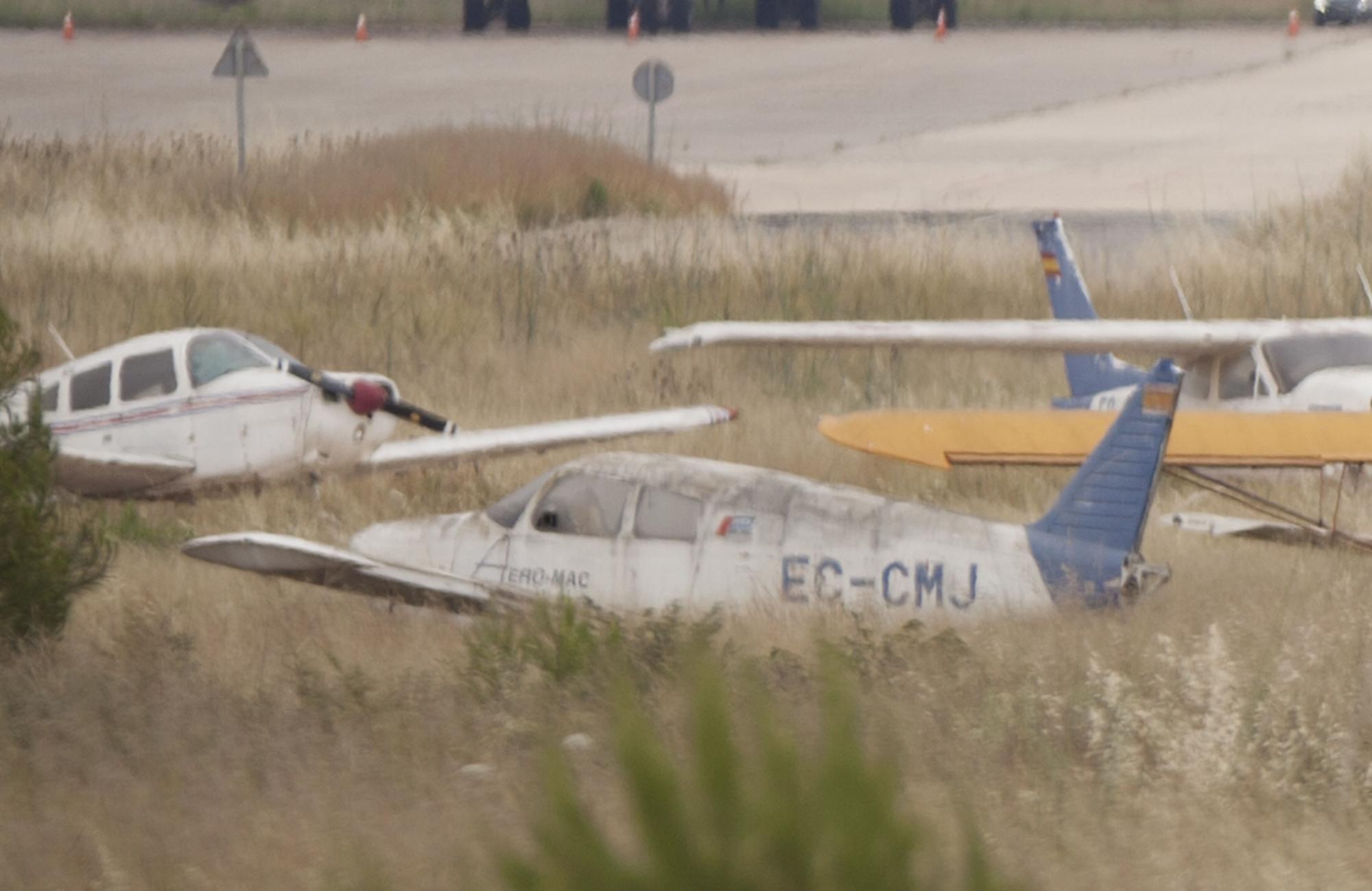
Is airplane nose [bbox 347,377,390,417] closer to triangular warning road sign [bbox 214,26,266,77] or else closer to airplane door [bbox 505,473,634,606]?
airplane door [bbox 505,473,634,606]

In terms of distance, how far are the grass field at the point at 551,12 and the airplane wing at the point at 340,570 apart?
50505 mm

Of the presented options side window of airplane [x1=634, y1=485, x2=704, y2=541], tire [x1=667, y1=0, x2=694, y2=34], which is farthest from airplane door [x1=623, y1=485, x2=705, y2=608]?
tire [x1=667, y1=0, x2=694, y2=34]

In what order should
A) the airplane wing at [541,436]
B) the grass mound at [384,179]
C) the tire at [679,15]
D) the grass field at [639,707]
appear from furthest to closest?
Result: the tire at [679,15]
the grass mound at [384,179]
the airplane wing at [541,436]
the grass field at [639,707]

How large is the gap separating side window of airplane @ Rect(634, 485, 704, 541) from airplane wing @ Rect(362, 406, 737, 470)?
371cm

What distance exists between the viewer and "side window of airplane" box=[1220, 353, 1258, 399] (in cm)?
1319

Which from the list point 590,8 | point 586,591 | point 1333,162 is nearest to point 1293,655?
point 586,591

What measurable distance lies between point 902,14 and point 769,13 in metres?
3.86

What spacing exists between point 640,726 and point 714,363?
1662 cm

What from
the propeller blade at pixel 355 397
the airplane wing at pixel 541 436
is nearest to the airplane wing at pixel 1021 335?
the airplane wing at pixel 541 436

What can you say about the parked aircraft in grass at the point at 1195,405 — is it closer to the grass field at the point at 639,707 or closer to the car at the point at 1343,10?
the grass field at the point at 639,707

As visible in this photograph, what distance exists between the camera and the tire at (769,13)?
58.1 metres

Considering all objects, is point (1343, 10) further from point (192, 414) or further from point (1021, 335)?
point (192, 414)

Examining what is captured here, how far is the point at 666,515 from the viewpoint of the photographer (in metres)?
9.72

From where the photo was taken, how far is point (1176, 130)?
1692 inches
